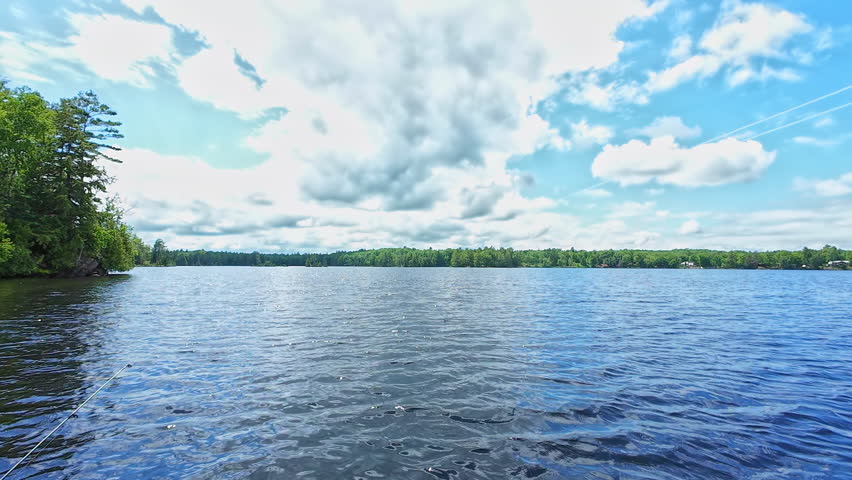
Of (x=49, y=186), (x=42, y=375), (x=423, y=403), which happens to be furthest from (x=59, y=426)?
(x=49, y=186)

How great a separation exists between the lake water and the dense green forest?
46919 millimetres

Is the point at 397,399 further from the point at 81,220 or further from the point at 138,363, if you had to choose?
the point at 81,220

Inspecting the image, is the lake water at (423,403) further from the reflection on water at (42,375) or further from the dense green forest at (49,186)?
the dense green forest at (49,186)

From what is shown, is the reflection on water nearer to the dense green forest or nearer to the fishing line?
the fishing line

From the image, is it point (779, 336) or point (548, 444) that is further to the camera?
point (779, 336)

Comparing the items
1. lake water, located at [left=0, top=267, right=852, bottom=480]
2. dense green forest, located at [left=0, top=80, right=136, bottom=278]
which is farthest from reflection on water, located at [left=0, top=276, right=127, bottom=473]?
dense green forest, located at [left=0, top=80, right=136, bottom=278]

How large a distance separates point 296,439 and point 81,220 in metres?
90.7

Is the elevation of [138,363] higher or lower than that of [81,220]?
lower

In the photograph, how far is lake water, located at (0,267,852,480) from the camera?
8.15 meters

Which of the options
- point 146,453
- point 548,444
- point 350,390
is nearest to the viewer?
point 146,453

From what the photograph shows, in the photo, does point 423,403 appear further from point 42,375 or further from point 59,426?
point 42,375

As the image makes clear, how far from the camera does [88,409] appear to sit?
A: 35.4ft

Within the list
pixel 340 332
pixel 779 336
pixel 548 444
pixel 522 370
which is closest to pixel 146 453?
pixel 548 444

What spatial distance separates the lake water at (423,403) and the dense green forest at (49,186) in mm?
46919
